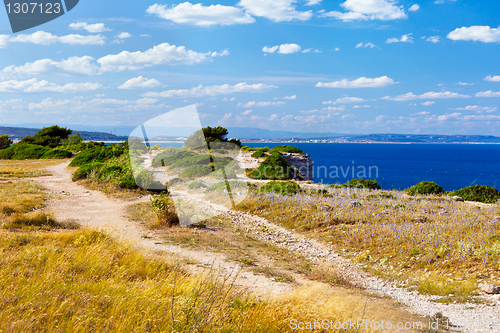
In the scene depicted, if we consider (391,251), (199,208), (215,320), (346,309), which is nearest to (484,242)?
(391,251)

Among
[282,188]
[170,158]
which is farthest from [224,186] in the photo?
[170,158]

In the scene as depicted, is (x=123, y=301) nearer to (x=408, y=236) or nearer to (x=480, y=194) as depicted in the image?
(x=408, y=236)

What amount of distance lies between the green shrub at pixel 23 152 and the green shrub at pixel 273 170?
27.8 meters

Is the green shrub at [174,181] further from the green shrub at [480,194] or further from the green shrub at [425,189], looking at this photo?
the green shrub at [480,194]

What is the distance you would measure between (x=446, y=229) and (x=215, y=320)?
8131 millimetres

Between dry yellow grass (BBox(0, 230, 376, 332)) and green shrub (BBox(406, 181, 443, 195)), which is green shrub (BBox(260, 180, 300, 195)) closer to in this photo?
green shrub (BBox(406, 181, 443, 195))

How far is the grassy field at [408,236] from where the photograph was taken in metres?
6.36

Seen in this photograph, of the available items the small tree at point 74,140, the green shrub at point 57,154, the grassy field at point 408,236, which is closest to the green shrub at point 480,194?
the grassy field at point 408,236

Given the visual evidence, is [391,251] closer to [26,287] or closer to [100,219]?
[26,287]

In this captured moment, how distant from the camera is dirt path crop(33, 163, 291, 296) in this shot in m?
5.80

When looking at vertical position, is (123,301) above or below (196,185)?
above

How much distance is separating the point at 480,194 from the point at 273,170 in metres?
13.4

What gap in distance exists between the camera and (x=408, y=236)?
27.5 feet

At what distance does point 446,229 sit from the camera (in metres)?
8.91
